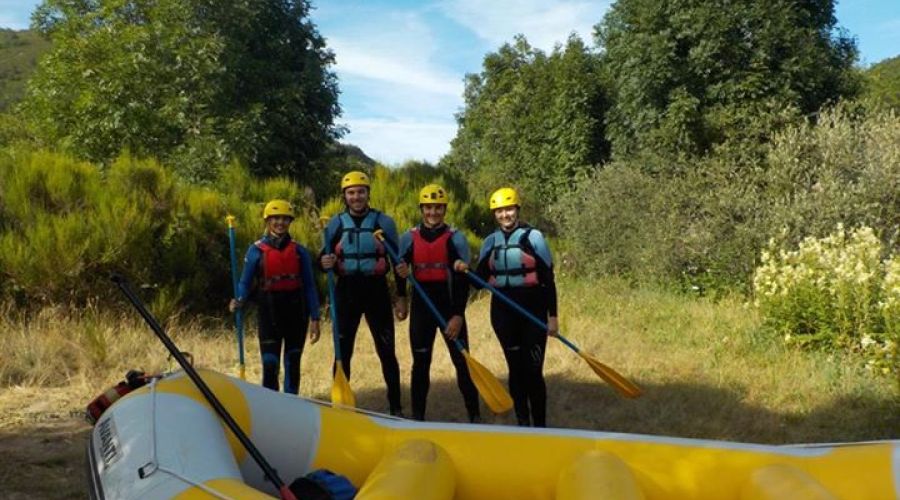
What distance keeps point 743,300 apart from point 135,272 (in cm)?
760

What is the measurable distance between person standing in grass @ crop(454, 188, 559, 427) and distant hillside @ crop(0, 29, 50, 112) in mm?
54181

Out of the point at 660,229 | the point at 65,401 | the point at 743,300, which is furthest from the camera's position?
the point at 660,229

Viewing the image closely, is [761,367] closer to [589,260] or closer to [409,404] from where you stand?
[409,404]

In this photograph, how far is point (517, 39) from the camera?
26.0m

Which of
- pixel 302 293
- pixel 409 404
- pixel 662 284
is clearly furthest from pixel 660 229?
pixel 302 293

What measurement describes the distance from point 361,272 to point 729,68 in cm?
1020

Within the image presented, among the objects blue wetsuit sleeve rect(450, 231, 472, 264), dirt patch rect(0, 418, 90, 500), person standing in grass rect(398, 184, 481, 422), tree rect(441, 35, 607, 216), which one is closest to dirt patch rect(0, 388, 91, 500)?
dirt patch rect(0, 418, 90, 500)

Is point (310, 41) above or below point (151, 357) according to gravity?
above

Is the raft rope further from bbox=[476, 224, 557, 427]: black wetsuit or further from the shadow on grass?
the shadow on grass

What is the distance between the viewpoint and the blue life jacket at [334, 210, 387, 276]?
16.3 ft

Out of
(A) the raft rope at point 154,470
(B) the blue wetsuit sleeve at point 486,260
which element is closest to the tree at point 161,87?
(B) the blue wetsuit sleeve at point 486,260

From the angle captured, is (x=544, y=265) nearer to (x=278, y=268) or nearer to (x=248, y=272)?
(x=278, y=268)

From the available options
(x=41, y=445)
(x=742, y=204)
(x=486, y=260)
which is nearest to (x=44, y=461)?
(x=41, y=445)

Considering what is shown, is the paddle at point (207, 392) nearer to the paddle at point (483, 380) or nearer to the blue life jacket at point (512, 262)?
the paddle at point (483, 380)
